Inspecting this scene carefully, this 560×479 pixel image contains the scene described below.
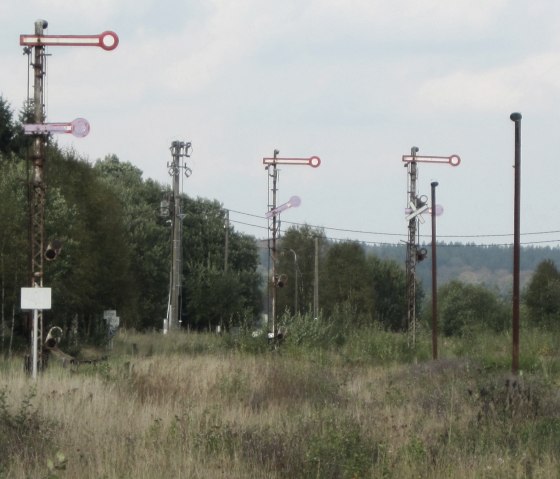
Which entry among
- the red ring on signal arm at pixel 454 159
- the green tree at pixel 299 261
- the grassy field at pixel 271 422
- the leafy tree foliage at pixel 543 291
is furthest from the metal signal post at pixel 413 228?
the green tree at pixel 299 261

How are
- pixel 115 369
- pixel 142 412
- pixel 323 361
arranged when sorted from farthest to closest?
pixel 323 361 → pixel 115 369 → pixel 142 412

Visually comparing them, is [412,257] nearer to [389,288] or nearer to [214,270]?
[214,270]

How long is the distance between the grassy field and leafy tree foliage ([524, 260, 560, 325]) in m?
53.7

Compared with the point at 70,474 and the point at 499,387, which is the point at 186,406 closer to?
the point at 499,387

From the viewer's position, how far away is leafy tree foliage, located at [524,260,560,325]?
7650 centimetres

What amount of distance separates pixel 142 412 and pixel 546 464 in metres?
5.96

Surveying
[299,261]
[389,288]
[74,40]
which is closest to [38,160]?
[74,40]

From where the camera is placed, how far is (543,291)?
78.2m

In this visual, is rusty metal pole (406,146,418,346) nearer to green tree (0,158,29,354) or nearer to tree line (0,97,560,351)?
tree line (0,97,560,351)

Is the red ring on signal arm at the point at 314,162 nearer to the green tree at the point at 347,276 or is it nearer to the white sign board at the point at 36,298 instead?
the white sign board at the point at 36,298

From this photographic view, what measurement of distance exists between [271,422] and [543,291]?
6650 centimetres

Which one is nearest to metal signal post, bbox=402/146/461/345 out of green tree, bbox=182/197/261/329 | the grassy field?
the grassy field

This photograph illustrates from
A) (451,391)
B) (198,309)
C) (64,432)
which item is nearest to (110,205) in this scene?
(198,309)

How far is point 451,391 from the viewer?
17.9m
